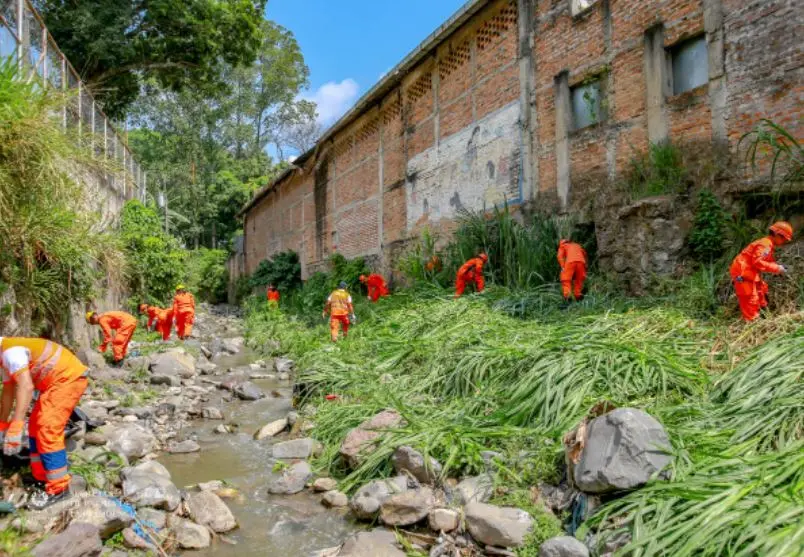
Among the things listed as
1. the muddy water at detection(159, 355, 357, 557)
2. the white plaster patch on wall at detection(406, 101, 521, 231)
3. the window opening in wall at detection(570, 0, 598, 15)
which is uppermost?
the window opening in wall at detection(570, 0, 598, 15)

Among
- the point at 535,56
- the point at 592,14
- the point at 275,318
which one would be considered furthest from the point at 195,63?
the point at 592,14

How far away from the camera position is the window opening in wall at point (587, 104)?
8.67 metres

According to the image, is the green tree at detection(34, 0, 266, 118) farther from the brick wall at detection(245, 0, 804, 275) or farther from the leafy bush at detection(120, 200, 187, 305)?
the brick wall at detection(245, 0, 804, 275)

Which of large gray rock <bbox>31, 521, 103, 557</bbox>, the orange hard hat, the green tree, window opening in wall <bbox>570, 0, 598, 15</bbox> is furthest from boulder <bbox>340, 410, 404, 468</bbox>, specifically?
the green tree

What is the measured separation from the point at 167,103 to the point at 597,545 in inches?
1290

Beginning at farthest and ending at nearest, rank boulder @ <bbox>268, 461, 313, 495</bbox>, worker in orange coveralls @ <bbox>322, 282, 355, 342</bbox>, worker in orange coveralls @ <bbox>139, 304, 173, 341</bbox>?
worker in orange coveralls @ <bbox>139, 304, 173, 341</bbox>
worker in orange coveralls @ <bbox>322, 282, 355, 342</bbox>
boulder @ <bbox>268, 461, 313, 495</bbox>

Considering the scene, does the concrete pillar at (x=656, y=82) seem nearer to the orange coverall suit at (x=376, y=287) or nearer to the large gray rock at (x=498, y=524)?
the large gray rock at (x=498, y=524)

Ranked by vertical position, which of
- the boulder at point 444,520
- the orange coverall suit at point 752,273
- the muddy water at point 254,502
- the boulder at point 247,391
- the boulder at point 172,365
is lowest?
the muddy water at point 254,502

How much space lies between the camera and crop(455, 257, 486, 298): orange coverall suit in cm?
937

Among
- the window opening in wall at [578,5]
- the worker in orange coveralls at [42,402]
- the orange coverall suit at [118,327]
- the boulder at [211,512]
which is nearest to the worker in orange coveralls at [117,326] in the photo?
the orange coverall suit at [118,327]

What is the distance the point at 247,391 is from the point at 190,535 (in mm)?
4606

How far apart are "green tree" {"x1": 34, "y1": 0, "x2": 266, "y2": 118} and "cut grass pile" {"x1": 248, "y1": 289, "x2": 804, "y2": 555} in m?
12.1

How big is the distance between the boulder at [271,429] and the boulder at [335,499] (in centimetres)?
203

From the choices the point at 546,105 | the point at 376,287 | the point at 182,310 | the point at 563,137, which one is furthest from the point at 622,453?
the point at 182,310
